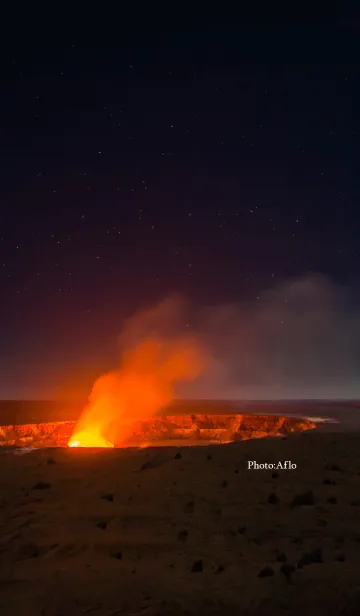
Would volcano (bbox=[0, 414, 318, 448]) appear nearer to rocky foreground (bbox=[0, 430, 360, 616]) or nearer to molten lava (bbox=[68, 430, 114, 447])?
molten lava (bbox=[68, 430, 114, 447])

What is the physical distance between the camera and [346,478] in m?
13.7

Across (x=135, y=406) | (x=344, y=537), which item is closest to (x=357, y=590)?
(x=344, y=537)

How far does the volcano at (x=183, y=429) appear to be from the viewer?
4116cm

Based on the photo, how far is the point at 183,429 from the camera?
49594 millimetres

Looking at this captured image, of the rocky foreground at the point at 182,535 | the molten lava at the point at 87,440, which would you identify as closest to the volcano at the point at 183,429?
the molten lava at the point at 87,440

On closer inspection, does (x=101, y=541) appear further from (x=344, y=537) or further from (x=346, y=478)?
(x=346, y=478)

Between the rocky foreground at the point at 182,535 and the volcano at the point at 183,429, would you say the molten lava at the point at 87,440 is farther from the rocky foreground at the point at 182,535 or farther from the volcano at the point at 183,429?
the rocky foreground at the point at 182,535

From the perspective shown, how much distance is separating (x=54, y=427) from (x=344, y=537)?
137ft

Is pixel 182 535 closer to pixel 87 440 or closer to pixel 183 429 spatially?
pixel 87 440

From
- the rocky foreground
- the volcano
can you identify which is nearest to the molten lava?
the volcano

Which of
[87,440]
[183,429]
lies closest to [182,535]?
[87,440]

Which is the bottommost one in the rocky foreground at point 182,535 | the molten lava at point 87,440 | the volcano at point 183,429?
the volcano at point 183,429

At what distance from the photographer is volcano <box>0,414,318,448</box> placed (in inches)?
1620

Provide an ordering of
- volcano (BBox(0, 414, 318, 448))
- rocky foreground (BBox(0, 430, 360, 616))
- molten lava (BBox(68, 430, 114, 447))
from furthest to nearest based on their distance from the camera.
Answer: volcano (BBox(0, 414, 318, 448)), molten lava (BBox(68, 430, 114, 447)), rocky foreground (BBox(0, 430, 360, 616))
